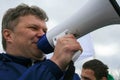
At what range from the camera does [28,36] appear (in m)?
2.77

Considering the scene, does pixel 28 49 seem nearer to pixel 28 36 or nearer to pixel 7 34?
pixel 28 36

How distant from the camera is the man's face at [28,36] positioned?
2.72m

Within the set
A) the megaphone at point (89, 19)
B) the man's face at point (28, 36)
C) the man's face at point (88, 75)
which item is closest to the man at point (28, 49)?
the man's face at point (28, 36)

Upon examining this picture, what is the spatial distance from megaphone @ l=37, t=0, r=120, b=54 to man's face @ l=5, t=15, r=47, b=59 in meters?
0.20

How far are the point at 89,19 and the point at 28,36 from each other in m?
0.56

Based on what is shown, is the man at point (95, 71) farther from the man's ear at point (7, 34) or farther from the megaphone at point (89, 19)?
the megaphone at point (89, 19)

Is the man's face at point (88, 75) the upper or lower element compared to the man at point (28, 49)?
lower

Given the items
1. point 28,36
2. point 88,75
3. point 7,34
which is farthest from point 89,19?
point 88,75

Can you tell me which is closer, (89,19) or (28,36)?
(89,19)

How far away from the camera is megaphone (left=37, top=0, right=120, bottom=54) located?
2.31m

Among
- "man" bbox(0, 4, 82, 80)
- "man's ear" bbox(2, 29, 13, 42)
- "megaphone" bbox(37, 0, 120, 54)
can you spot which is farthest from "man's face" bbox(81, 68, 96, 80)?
"megaphone" bbox(37, 0, 120, 54)

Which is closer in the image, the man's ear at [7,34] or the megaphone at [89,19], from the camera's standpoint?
the megaphone at [89,19]

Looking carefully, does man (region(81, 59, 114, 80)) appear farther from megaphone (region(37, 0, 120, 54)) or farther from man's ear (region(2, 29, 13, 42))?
megaphone (region(37, 0, 120, 54))

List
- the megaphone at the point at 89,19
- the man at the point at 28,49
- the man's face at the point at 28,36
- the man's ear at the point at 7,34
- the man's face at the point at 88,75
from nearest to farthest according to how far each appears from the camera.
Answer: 1. the man at the point at 28,49
2. the megaphone at the point at 89,19
3. the man's face at the point at 28,36
4. the man's ear at the point at 7,34
5. the man's face at the point at 88,75
